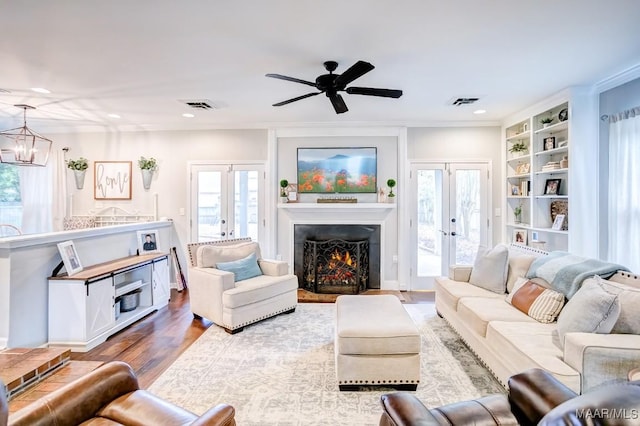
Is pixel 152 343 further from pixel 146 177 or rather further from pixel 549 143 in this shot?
pixel 549 143

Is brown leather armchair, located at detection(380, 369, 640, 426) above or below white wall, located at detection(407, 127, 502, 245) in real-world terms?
below

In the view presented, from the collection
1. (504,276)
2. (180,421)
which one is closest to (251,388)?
(180,421)

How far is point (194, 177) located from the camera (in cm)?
550

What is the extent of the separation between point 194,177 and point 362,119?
2.89 m

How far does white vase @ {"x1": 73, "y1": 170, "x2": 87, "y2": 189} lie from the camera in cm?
549

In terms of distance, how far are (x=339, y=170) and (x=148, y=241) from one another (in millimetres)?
3002

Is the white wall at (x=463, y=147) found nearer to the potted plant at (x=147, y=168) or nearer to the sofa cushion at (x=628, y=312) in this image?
the sofa cushion at (x=628, y=312)

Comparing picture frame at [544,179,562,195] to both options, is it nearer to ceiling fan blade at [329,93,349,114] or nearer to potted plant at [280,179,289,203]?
ceiling fan blade at [329,93,349,114]

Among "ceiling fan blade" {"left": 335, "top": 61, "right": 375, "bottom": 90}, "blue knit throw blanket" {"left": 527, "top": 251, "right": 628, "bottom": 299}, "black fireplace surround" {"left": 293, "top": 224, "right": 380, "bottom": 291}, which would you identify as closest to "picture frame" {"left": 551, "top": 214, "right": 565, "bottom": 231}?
"blue knit throw blanket" {"left": 527, "top": 251, "right": 628, "bottom": 299}

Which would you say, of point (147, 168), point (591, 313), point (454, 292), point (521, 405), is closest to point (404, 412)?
point (521, 405)

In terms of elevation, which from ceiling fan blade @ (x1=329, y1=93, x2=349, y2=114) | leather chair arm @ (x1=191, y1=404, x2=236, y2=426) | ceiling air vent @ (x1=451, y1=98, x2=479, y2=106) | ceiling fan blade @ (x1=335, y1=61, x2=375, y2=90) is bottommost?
leather chair arm @ (x1=191, y1=404, x2=236, y2=426)

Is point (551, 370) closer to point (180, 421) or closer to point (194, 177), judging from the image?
point (180, 421)

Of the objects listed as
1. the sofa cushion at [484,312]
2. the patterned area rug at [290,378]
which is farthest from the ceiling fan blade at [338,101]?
the patterned area rug at [290,378]

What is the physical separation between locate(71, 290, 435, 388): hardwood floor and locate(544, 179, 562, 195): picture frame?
4.56 m
